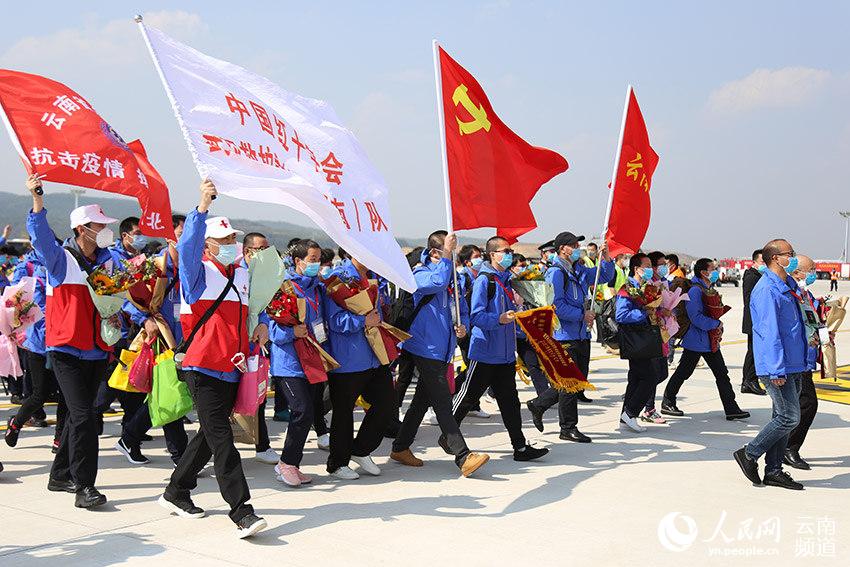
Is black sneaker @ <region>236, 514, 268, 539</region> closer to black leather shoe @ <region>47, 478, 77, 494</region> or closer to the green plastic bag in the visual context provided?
the green plastic bag

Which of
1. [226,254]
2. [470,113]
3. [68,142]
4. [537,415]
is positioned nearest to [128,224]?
[68,142]

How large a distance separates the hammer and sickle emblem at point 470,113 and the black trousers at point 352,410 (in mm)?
2198

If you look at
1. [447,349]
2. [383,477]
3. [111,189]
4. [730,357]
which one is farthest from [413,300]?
[730,357]

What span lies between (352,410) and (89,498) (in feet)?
6.83

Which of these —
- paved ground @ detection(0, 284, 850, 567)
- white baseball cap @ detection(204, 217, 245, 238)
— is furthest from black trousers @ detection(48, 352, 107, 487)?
white baseball cap @ detection(204, 217, 245, 238)

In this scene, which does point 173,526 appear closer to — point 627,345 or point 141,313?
point 141,313

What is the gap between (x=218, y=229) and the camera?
5770 millimetres

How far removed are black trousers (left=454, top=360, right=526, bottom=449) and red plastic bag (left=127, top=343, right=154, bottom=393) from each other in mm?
2617

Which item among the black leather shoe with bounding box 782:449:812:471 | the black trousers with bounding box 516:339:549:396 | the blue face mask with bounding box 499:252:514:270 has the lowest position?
the black leather shoe with bounding box 782:449:812:471

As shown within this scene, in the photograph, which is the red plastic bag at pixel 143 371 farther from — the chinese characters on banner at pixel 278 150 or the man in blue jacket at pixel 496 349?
the man in blue jacket at pixel 496 349

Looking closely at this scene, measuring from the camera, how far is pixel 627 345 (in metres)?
9.20

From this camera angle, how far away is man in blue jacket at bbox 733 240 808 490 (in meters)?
6.82

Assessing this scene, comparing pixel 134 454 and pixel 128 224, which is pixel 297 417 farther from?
pixel 128 224

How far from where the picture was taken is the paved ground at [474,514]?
17.2ft
